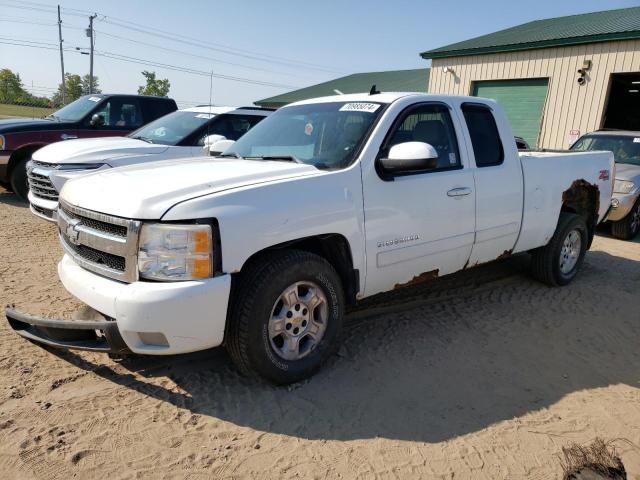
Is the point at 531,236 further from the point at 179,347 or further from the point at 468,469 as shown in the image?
the point at 179,347

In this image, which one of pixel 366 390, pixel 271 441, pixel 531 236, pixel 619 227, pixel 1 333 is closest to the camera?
pixel 271 441

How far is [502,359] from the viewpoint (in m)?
3.92

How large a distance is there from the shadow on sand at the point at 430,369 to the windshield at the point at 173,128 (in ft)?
13.6

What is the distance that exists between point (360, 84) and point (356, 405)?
2946 cm

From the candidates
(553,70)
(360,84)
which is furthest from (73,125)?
(360,84)

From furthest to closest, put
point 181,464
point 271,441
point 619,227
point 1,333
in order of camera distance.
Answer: point 619,227 < point 1,333 < point 271,441 < point 181,464

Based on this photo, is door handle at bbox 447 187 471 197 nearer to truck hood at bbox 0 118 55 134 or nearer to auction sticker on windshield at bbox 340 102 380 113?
auction sticker on windshield at bbox 340 102 380 113

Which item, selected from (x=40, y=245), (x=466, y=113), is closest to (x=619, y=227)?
(x=466, y=113)

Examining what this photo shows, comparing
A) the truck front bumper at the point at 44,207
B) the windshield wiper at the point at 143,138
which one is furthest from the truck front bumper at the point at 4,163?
the windshield wiper at the point at 143,138

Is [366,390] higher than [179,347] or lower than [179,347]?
lower

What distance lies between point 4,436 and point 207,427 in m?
1.05

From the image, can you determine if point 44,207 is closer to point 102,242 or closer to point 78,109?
point 78,109

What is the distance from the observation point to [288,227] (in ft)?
10.3

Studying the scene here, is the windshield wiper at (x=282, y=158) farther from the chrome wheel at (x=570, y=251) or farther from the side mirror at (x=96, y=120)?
the side mirror at (x=96, y=120)
